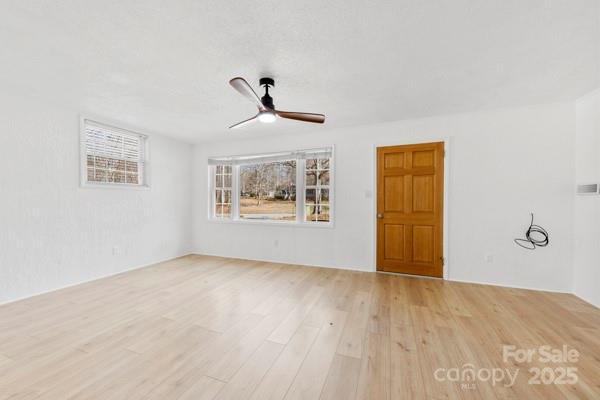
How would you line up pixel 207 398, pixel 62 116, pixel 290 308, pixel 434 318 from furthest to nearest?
pixel 62 116
pixel 290 308
pixel 434 318
pixel 207 398

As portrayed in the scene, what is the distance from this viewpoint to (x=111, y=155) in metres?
4.03

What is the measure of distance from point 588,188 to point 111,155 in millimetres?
6783

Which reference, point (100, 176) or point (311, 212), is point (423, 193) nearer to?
point (311, 212)

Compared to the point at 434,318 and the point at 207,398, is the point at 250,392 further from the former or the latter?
the point at 434,318

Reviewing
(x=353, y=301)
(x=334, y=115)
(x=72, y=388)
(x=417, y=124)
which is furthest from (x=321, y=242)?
(x=72, y=388)

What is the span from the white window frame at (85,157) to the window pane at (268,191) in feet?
5.89

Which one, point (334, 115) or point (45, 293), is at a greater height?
point (334, 115)

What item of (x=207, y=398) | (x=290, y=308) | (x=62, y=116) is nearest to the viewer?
(x=207, y=398)

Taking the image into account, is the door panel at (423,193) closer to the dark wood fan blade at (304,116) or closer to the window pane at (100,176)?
the dark wood fan blade at (304,116)

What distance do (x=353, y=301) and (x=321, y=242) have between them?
1596 mm

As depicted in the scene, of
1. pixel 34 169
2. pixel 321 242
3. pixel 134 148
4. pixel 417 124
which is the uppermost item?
pixel 417 124

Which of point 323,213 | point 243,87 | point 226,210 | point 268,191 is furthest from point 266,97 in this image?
point 226,210

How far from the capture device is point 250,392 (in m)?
1.53

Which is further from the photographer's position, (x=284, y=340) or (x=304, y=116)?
(x=304, y=116)
